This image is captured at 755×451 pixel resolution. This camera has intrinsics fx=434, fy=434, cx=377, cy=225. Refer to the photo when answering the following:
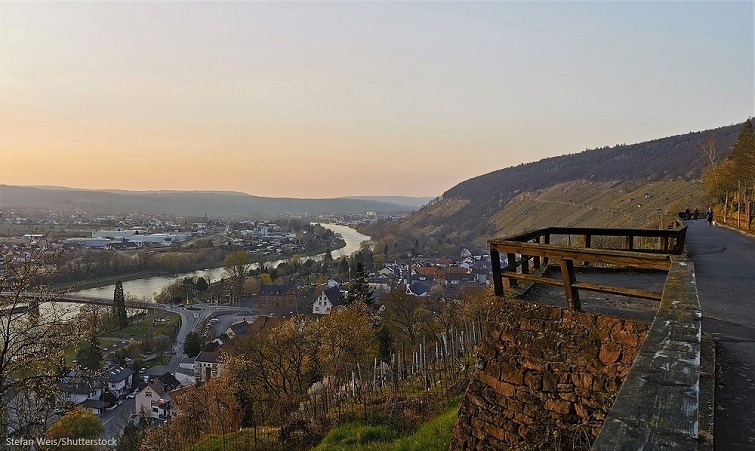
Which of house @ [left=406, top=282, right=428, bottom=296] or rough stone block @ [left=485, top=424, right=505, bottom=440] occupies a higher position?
rough stone block @ [left=485, top=424, right=505, bottom=440]

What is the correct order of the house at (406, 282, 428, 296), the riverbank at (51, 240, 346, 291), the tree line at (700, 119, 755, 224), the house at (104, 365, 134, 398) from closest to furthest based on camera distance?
the tree line at (700, 119, 755, 224)
the house at (104, 365, 134, 398)
the house at (406, 282, 428, 296)
the riverbank at (51, 240, 346, 291)

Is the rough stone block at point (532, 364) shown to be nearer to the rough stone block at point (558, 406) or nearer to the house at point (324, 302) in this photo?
the rough stone block at point (558, 406)

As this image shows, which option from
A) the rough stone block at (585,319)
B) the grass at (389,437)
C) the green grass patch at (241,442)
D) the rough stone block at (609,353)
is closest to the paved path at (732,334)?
the rough stone block at (609,353)

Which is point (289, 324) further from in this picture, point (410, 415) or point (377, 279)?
point (377, 279)

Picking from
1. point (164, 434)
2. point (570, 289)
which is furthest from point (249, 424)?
point (570, 289)

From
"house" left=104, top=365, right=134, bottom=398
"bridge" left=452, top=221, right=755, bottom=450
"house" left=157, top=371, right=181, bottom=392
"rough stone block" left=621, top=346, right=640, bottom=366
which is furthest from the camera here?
"house" left=104, top=365, right=134, bottom=398

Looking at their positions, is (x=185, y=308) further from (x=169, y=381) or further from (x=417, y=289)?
(x=417, y=289)

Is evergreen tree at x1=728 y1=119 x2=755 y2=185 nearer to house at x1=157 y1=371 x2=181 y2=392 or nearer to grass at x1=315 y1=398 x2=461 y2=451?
grass at x1=315 y1=398 x2=461 y2=451

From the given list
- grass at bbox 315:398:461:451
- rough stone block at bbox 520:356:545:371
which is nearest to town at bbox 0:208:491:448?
grass at bbox 315:398:461:451
